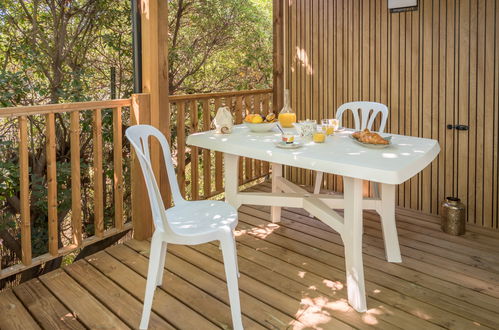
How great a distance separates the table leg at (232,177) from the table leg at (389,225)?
3.09 ft

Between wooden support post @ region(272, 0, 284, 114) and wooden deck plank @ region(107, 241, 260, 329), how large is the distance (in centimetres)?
249

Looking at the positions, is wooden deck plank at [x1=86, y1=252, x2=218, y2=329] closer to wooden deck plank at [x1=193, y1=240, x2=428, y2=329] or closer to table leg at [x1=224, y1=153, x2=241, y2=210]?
wooden deck plank at [x1=193, y1=240, x2=428, y2=329]

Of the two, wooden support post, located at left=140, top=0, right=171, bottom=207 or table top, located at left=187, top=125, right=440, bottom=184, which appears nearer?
table top, located at left=187, top=125, right=440, bottom=184

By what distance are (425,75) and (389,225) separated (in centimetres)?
151

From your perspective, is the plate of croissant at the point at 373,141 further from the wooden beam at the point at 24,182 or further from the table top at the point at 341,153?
the wooden beam at the point at 24,182

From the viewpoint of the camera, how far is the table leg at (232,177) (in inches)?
105

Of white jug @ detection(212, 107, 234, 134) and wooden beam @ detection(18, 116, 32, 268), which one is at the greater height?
white jug @ detection(212, 107, 234, 134)

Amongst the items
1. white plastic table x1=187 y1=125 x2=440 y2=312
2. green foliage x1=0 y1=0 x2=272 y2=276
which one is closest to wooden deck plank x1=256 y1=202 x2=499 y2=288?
white plastic table x1=187 y1=125 x2=440 y2=312

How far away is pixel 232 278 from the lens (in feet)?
6.23

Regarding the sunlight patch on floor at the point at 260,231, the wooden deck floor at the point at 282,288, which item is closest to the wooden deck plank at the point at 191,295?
the wooden deck floor at the point at 282,288

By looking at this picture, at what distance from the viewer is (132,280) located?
2.50m

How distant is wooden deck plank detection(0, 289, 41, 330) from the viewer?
6.73ft

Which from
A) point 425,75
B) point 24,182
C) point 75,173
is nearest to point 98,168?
point 75,173

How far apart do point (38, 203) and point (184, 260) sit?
5.29ft
